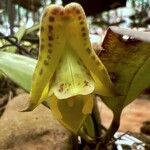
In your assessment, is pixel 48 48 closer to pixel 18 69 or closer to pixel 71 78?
pixel 71 78

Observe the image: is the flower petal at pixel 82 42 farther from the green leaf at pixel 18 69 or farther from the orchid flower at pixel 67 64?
the green leaf at pixel 18 69

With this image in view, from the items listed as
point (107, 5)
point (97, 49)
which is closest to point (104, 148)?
point (97, 49)

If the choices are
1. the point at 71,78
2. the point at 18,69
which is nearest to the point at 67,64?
the point at 71,78

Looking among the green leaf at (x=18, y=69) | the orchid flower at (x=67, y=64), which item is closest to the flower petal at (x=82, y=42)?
the orchid flower at (x=67, y=64)

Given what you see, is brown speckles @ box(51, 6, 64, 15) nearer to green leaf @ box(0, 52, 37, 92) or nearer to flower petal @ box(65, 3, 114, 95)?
flower petal @ box(65, 3, 114, 95)

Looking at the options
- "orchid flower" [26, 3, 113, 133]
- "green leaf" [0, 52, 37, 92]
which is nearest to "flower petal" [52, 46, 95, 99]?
"orchid flower" [26, 3, 113, 133]

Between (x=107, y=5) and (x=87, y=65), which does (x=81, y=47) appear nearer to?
(x=87, y=65)
